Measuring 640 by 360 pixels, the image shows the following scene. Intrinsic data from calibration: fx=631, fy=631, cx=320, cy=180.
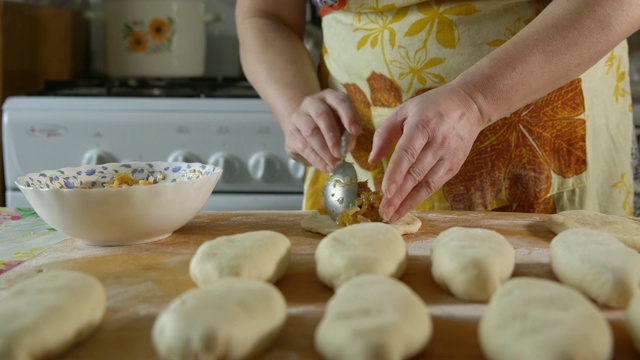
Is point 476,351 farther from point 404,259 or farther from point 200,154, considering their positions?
point 200,154

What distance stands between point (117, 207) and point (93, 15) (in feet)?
5.86

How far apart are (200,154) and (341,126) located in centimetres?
86

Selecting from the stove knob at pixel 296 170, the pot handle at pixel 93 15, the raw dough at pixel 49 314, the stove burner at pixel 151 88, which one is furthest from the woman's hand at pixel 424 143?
the pot handle at pixel 93 15

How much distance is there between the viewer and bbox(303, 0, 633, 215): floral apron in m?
1.26

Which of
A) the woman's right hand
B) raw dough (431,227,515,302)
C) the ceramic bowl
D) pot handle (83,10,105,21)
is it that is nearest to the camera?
raw dough (431,227,515,302)

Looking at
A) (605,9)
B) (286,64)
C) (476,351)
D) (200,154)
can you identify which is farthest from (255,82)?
(476,351)

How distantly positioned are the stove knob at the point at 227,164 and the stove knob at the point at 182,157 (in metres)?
0.05

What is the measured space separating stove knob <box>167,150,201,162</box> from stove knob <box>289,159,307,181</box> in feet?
0.95

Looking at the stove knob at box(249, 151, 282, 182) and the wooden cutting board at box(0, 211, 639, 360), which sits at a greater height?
the stove knob at box(249, 151, 282, 182)

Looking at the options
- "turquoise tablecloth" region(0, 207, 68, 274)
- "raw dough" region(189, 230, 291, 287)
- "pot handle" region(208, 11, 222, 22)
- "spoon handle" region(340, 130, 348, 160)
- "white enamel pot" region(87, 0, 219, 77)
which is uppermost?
"pot handle" region(208, 11, 222, 22)

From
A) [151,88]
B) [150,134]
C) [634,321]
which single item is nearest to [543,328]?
[634,321]

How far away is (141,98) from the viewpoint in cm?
195

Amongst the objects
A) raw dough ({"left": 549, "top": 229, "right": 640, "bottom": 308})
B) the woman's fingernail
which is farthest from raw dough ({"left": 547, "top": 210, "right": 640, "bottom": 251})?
the woman's fingernail

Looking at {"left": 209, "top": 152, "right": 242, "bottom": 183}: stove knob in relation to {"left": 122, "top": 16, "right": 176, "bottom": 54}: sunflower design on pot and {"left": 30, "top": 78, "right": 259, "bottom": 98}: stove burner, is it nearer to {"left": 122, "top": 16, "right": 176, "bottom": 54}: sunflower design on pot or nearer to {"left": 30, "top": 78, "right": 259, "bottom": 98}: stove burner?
{"left": 30, "top": 78, "right": 259, "bottom": 98}: stove burner
